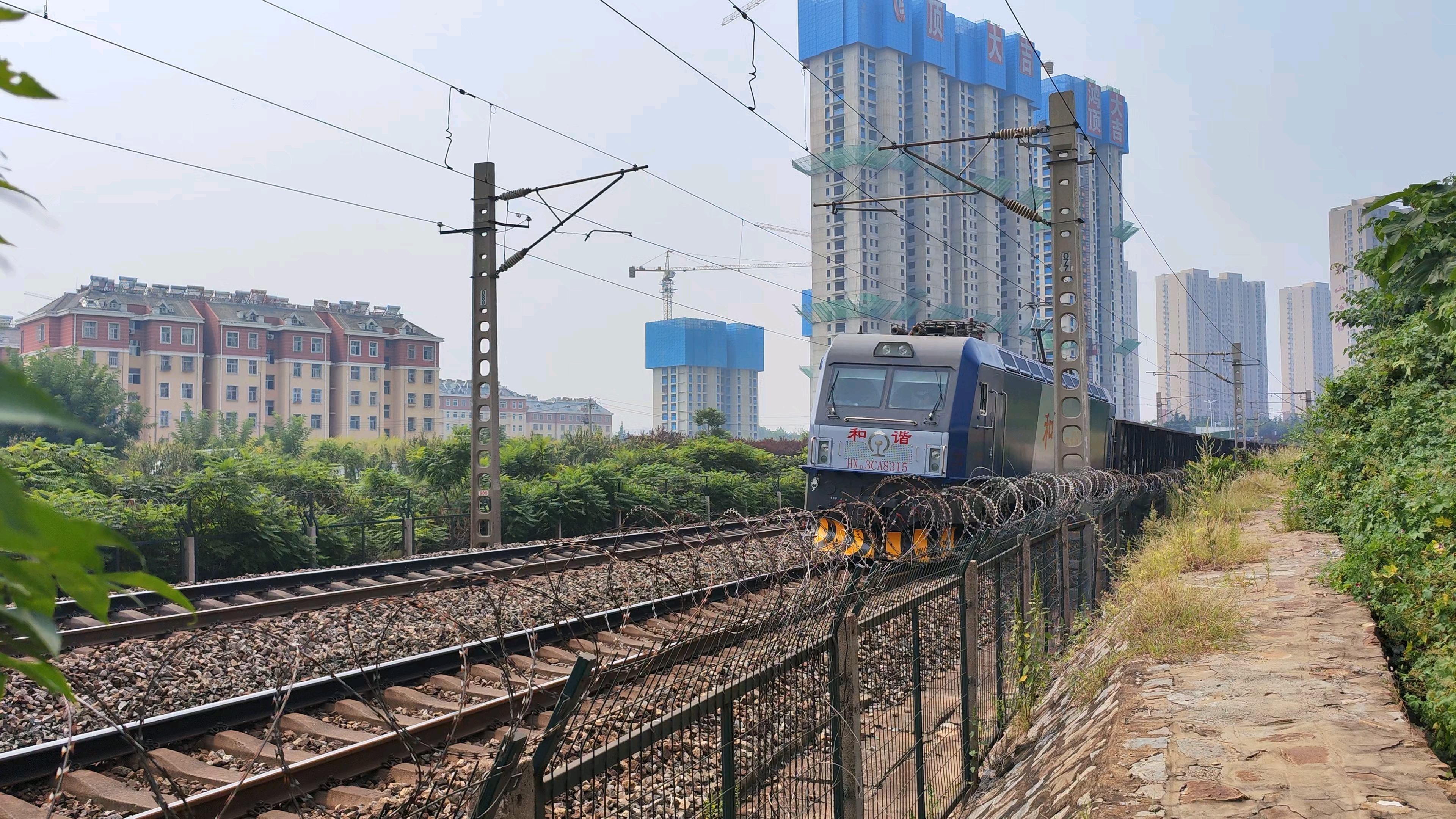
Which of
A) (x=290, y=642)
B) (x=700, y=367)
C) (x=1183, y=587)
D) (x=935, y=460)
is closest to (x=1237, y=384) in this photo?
(x=935, y=460)

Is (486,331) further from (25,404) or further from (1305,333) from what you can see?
(1305,333)

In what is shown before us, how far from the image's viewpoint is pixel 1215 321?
417 ft

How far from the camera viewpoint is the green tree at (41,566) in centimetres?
70

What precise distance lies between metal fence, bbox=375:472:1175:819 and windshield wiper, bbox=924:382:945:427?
4826 millimetres

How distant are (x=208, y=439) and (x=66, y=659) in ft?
209

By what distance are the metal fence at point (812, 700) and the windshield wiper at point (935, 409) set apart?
190 inches

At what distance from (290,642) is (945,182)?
8200 centimetres

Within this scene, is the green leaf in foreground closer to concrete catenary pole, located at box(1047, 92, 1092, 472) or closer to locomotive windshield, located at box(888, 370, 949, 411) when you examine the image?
locomotive windshield, located at box(888, 370, 949, 411)

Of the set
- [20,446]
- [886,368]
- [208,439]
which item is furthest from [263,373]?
[886,368]

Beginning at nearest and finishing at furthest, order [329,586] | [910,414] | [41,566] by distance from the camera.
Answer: [41,566], [329,586], [910,414]

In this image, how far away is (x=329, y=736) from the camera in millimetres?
6984

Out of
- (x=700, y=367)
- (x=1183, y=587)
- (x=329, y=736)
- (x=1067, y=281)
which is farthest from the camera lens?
(x=700, y=367)

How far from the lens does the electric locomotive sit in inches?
596

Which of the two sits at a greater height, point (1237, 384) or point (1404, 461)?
point (1237, 384)
